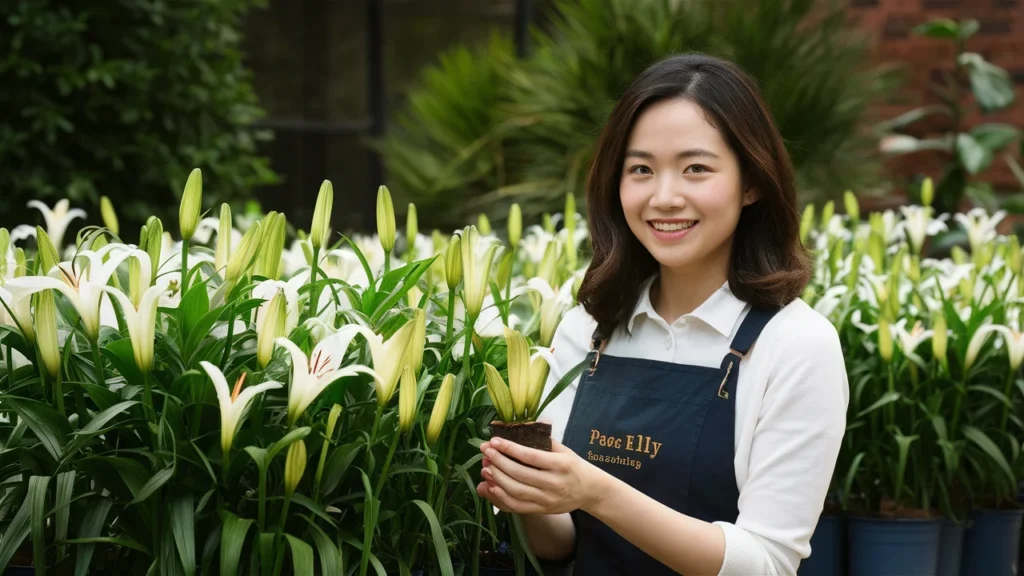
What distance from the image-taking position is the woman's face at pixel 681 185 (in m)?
1.68

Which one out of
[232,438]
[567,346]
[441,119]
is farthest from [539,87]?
[232,438]

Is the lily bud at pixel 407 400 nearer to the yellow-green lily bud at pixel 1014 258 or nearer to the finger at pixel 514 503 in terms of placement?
the finger at pixel 514 503

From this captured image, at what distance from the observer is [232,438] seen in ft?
4.74

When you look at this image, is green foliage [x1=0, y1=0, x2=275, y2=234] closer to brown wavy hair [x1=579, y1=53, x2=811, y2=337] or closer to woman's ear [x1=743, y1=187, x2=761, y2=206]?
brown wavy hair [x1=579, y1=53, x2=811, y2=337]

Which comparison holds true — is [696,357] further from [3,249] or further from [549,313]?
[3,249]

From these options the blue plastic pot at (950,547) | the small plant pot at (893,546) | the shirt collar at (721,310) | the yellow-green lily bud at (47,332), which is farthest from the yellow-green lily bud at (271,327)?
the blue plastic pot at (950,547)

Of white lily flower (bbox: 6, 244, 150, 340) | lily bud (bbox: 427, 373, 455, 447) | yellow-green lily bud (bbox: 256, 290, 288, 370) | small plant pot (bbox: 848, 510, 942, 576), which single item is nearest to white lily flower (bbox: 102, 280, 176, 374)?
white lily flower (bbox: 6, 244, 150, 340)

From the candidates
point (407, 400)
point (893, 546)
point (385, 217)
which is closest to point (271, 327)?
point (407, 400)

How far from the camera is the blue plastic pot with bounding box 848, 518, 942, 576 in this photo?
2.45 m

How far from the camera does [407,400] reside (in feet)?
4.89

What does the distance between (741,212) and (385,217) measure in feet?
1.73

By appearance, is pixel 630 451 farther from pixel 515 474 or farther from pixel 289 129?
pixel 289 129

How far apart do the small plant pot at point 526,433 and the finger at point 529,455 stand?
0.01 metres

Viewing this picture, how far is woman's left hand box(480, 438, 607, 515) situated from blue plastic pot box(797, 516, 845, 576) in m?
1.15
